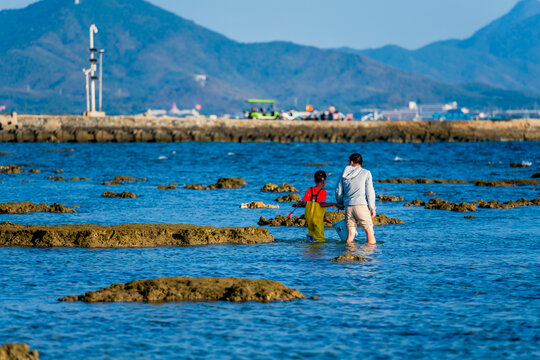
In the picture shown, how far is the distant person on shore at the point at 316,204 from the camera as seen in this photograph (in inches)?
683

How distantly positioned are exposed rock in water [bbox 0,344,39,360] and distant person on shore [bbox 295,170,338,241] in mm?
9203

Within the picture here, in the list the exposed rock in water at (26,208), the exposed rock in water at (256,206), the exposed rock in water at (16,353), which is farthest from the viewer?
the exposed rock in water at (256,206)

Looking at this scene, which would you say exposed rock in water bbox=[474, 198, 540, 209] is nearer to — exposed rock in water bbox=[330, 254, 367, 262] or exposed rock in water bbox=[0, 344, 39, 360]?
exposed rock in water bbox=[330, 254, 367, 262]

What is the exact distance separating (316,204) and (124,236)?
13.9ft

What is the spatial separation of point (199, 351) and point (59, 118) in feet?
335

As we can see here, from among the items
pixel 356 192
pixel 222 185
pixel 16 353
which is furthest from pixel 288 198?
pixel 16 353

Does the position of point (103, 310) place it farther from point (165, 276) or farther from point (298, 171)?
point (298, 171)

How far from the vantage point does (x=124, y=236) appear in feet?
58.6

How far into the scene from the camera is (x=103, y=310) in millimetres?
11578

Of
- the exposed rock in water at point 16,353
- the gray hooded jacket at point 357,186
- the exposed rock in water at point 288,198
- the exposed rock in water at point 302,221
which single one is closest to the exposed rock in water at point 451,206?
the exposed rock in water at point 302,221

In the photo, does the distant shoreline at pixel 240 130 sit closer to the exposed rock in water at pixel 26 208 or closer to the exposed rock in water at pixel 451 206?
the exposed rock in water at pixel 26 208

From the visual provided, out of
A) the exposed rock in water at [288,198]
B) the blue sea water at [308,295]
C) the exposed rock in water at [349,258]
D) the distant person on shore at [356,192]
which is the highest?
the distant person on shore at [356,192]

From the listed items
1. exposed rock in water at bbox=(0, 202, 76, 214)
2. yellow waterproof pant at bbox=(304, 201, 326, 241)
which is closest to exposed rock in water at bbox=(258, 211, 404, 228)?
yellow waterproof pant at bbox=(304, 201, 326, 241)

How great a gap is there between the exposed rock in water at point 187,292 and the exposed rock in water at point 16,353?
124 inches
